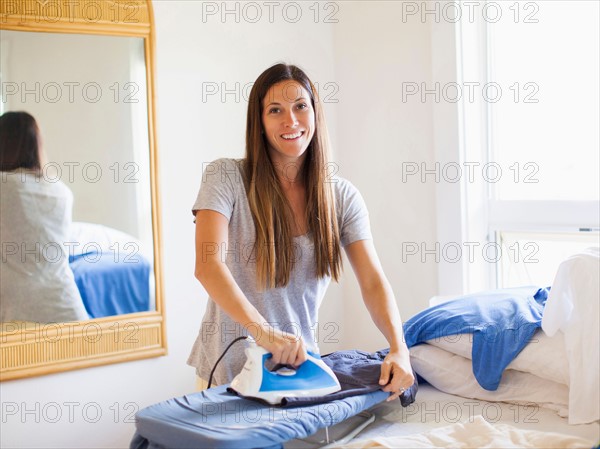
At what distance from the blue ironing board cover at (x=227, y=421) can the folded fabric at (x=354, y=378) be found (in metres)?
0.02

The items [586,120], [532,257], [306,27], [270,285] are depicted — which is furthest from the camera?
[306,27]

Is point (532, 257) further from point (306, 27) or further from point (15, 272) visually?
point (15, 272)

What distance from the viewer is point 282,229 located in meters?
1.86

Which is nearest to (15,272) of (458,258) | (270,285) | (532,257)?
(270,285)

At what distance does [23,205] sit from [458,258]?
62.7 inches

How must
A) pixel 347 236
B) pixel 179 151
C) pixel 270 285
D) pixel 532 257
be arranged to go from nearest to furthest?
pixel 270 285 → pixel 347 236 → pixel 532 257 → pixel 179 151

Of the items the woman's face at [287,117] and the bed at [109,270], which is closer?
the woman's face at [287,117]

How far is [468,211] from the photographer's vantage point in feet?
9.11

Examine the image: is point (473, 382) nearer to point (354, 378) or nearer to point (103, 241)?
point (354, 378)

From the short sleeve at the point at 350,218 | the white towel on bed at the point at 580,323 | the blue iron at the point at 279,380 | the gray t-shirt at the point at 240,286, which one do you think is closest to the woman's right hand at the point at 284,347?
the blue iron at the point at 279,380

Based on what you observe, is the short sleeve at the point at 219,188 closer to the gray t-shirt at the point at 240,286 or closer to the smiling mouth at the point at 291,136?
the gray t-shirt at the point at 240,286

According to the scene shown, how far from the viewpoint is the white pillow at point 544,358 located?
1.87 m

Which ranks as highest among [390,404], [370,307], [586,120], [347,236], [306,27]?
[306,27]

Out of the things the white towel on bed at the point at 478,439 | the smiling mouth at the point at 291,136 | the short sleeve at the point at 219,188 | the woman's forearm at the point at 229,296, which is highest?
the smiling mouth at the point at 291,136
